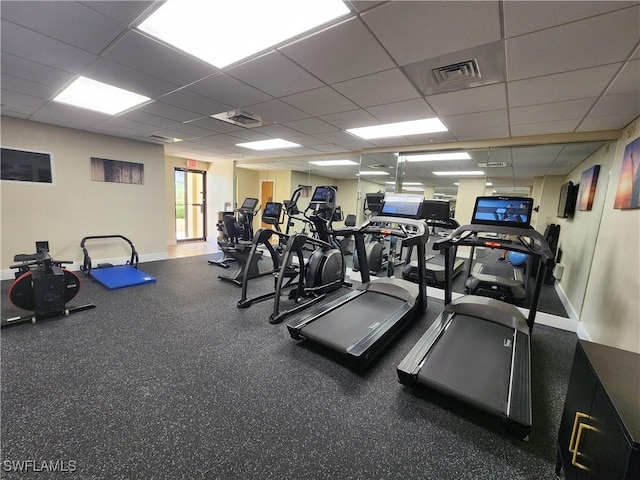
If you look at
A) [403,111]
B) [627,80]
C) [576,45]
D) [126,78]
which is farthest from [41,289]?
[627,80]

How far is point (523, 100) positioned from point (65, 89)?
196 inches

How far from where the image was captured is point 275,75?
2385 mm

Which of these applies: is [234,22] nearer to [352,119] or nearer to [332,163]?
[352,119]

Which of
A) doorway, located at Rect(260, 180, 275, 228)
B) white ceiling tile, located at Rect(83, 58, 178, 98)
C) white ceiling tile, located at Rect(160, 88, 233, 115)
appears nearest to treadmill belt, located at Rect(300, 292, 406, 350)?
white ceiling tile, located at Rect(160, 88, 233, 115)

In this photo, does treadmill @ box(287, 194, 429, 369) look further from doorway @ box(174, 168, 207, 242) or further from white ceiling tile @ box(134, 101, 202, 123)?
doorway @ box(174, 168, 207, 242)

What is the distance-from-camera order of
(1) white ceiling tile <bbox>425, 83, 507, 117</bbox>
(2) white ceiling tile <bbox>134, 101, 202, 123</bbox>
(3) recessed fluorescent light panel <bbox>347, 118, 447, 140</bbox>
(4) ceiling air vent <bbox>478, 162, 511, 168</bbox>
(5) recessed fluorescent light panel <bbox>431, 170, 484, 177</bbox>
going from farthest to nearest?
(5) recessed fluorescent light panel <bbox>431, 170, 484, 177</bbox>
(4) ceiling air vent <bbox>478, 162, 511, 168</bbox>
(3) recessed fluorescent light panel <bbox>347, 118, 447, 140</bbox>
(2) white ceiling tile <bbox>134, 101, 202, 123</bbox>
(1) white ceiling tile <bbox>425, 83, 507, 117</bbox>

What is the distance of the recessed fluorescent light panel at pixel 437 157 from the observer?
15.4ft

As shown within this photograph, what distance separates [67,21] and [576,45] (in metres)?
3.41

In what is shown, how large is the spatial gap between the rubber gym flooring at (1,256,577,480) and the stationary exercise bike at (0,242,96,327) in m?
0.15

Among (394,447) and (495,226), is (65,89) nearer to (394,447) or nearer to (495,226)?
(394,447)

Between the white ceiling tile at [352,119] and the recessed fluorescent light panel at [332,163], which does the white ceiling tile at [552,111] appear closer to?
the white ceiling tile at [352,119]

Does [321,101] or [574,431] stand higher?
[321,101]

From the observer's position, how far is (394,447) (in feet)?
5.57

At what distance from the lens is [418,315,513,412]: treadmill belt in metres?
1.92
